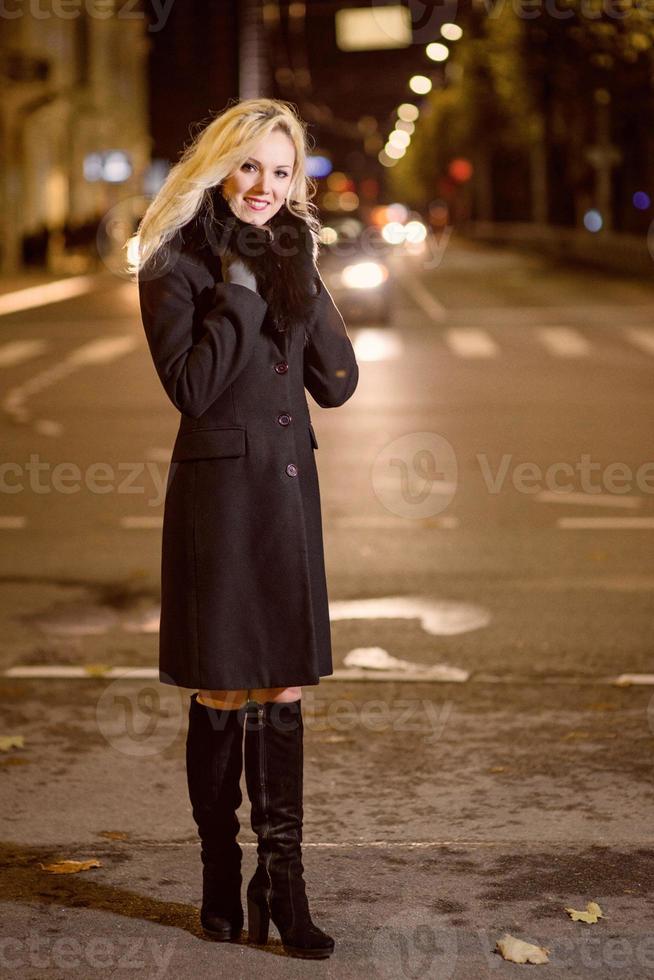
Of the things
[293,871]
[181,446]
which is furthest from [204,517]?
[293,871]

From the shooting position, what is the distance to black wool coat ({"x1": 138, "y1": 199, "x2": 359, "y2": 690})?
12.7 ft

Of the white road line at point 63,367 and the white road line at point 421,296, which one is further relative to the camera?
the white road line at point 421,296

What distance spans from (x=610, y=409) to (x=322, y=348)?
42.4ft

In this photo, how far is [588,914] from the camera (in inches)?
166

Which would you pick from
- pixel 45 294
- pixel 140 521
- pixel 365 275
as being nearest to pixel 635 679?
pixel 140 521

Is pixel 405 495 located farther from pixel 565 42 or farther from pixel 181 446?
pixel 565 42

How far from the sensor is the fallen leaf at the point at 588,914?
13.7 feet

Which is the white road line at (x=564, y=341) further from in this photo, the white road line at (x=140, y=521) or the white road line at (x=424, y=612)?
the white road line at (x=424, y=612)

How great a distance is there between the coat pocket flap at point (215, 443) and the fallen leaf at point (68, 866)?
1.34 meters

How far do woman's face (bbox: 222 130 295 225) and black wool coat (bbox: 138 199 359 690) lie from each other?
0.28 ft

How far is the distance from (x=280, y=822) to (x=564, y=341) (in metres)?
20.9

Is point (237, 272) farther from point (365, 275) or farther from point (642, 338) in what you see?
point (365, 275)

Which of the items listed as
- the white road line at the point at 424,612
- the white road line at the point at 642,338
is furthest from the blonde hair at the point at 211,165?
the white road line at the point at 642,338

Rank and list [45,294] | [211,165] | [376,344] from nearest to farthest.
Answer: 1. [211,165]
2. [376,344]
3. [45,294]
